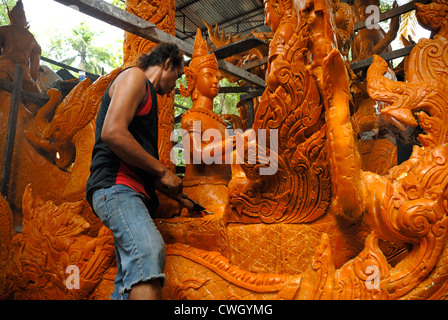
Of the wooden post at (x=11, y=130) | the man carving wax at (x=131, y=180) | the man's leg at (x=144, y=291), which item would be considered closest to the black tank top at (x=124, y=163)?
the man carving wax at (x=131, y=180)

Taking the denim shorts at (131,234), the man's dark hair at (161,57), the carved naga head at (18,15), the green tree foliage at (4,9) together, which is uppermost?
the green tree foliage at (4,9)

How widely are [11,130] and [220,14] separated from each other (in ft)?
18.9

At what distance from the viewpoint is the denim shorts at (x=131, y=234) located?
138cm

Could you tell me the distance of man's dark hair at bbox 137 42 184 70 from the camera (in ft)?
6.15

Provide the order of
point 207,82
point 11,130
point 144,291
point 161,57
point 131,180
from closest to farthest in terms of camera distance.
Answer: point 144,291 < point 131,180 < point 161,57 < point 207,82 < point 11,130

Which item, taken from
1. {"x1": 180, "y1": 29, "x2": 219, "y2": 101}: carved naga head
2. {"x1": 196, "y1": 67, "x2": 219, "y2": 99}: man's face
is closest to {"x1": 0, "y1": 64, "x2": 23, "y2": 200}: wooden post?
{"x1": 180, "y1": 29, "x2": 219, "y2": 101}: carved naga head

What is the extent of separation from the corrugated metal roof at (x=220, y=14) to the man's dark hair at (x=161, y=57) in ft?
19.8

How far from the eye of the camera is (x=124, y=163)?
161cm

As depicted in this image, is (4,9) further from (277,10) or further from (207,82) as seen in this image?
(277,10)

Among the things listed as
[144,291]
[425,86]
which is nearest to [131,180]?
[144,291]

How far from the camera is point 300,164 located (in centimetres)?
199

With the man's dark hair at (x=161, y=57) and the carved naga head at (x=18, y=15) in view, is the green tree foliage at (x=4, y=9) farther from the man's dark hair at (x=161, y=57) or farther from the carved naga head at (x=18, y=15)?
the man's dark hair at (x=161, y=57)
